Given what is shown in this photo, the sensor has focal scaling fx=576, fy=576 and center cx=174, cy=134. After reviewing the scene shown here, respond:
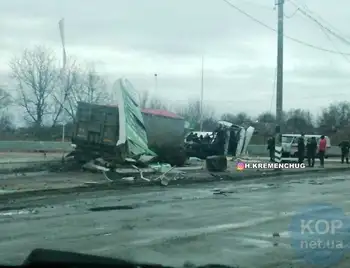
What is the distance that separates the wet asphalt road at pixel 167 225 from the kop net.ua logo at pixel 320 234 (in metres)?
0.20

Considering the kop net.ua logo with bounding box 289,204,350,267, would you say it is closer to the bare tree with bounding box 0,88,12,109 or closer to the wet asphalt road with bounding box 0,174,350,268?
the wet asphalt road with bounding box 0,174,350,268

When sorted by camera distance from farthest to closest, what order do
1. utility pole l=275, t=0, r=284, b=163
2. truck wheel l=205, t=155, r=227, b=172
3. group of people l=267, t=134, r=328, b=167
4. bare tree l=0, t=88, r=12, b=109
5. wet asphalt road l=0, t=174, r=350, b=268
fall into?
bare tree l=0, t=88, r=12, b=109
group of people l=267, t=134, r=328, b=167
utility pole l=275, t=0, r=284, b=163
truck wheel l=205, t=155, r=227, b=172
wet asphalt road l=0, t=174, r=350, b=268

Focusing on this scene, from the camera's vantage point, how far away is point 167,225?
35.6 ft

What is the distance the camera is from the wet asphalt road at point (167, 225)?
8.02m

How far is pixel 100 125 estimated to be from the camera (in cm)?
2536

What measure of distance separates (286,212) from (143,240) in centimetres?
485

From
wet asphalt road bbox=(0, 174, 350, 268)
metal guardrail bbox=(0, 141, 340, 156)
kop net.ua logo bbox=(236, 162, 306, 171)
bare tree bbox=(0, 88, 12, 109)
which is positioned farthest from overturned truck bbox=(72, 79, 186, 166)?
bare tree bbox=(0, 88, 12, 109)

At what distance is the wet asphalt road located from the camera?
8016 millimetres

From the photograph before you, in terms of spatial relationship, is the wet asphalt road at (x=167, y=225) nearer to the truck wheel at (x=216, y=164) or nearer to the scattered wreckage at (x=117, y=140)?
the scattered wreckage at (x=117, y=140)

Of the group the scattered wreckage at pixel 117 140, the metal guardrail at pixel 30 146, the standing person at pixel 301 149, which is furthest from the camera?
the metal guardrail at pixel 30 146

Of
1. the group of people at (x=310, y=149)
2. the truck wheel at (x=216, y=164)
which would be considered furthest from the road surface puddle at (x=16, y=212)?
the group of people at (x=310, y=149)

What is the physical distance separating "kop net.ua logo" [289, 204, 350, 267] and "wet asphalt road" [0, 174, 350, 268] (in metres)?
0.20

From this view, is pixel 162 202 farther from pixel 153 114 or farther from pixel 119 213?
pixel 153 114

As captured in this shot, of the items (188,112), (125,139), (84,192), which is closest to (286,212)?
(84,192)
